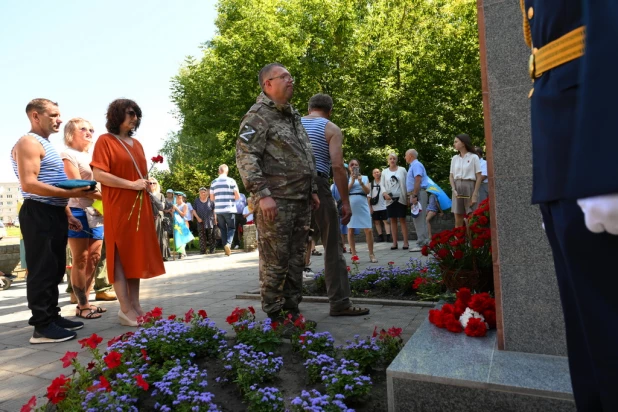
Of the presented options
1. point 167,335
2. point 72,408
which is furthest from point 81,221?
point 72,408

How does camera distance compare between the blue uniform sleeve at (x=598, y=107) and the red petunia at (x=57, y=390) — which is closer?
the blue uniform sleeve at (x=598, y=107)

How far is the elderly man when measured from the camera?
10119 mm

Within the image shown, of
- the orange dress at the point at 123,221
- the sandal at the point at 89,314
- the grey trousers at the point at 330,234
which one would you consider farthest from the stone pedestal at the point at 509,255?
the sandal at the point at 89,314

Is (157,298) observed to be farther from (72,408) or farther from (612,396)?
(612,396)

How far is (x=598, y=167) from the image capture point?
1.13 metres

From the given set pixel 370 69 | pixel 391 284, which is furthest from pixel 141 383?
pixel 370 69

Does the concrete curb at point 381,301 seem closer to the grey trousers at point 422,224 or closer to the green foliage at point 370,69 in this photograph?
the grey trousers at point 422,224

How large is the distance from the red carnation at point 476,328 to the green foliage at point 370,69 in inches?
764

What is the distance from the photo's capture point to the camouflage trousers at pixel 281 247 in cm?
374

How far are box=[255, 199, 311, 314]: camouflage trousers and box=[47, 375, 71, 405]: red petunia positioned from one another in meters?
1.56

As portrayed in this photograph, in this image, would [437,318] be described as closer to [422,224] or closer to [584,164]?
[584,164]

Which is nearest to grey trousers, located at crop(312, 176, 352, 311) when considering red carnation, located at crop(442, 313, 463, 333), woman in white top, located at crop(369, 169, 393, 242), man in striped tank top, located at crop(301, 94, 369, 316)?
man in striped tank top, located at crop(301, 94, 369, 316)

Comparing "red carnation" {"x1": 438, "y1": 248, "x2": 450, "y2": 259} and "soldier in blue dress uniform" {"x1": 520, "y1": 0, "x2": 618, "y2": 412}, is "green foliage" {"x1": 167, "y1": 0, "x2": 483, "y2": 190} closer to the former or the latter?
"red carnation" {"x1": 438, "y1": 248, "x2": 450, "y2": 259}

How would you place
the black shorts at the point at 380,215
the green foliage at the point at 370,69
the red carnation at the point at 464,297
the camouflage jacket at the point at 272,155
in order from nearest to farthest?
the red carnation at the point at 464,297 < the camouflage jacket at the point at 272,155 < the black shorts at the point at 380,215 < the green foliage at the point at 370,69
